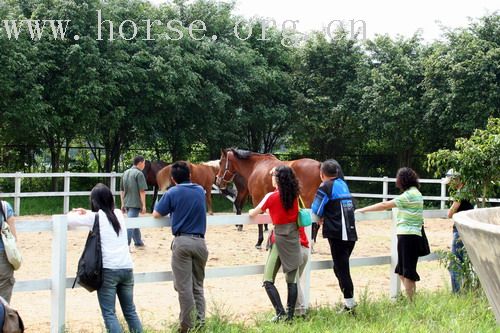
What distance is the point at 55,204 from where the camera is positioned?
2030 centimetres

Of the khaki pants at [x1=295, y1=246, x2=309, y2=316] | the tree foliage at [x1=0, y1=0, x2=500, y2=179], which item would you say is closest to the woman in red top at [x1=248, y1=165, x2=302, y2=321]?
the khaki pants at [x1=295, y1=246, x2=309, y2=316]

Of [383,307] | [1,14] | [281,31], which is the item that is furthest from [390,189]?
[383,307]

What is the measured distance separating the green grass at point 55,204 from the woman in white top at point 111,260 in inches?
525

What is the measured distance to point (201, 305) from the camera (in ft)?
20.3

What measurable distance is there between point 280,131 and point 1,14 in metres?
10.8

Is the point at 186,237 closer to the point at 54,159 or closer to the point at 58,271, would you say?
the point at 58,271

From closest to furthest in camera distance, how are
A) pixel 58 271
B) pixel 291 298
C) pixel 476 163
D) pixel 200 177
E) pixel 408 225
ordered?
1. pixel 58 271
2. pixel 291 298
3. pixel 408 225
4. pixel 476 163
5. pixel 200 177

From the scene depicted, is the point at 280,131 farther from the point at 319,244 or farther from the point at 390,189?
the point at 319,244

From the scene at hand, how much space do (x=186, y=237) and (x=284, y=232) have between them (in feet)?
3.10

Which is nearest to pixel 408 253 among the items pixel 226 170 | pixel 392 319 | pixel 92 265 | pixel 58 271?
pixel 392 319

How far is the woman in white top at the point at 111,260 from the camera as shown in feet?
18.0

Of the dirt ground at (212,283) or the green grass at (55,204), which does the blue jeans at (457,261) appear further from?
the green grass at (55,204)

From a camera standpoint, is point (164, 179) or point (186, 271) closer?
point (186, 271)

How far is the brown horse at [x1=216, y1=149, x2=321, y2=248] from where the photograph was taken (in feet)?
42.7
